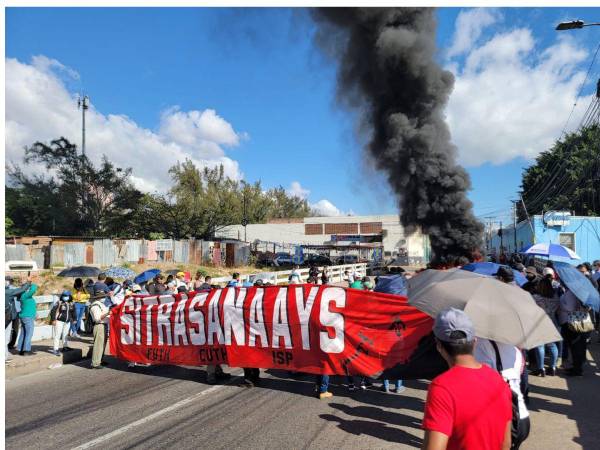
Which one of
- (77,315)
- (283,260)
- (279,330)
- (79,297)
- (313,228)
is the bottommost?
(77,315)

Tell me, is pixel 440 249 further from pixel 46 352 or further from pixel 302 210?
pixel 302 210

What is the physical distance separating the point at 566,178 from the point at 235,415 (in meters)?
47.2

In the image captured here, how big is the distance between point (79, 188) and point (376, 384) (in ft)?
136

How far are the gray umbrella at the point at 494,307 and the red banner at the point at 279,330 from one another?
5.56 feet

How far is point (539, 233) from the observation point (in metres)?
25.7

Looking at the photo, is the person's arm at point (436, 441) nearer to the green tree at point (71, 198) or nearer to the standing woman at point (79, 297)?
the standing woman at point (79, 297)

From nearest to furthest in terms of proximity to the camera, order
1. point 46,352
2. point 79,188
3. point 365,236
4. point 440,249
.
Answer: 1. point 46,352
2. point 440,249
3. point 79,188
4. point 365,236

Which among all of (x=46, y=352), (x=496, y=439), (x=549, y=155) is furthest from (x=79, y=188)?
(x=549, y=155)

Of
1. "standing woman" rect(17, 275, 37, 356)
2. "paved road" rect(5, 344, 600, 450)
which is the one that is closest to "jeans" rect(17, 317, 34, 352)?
"standing woman" rect(17, 275, 37, 356)

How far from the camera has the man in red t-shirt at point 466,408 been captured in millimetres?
1943

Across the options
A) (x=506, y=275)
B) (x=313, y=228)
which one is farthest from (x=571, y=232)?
(x=313, y=228)

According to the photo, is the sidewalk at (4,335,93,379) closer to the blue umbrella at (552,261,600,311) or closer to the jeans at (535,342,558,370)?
the jeans at (535,342,558,370)

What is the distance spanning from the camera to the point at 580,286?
6.04m

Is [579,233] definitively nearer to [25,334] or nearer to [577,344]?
[577,344]
